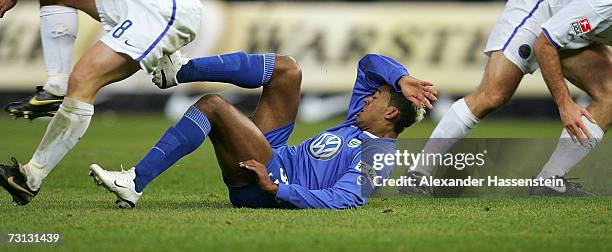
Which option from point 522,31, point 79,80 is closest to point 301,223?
point 79,80

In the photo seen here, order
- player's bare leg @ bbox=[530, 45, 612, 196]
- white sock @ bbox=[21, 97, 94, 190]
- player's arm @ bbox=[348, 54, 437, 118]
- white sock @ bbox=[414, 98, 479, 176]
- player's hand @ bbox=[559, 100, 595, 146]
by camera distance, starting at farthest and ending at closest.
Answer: white sock @ bbox=[414, 98, 479, 176] < player's bare leg @ bbox=[530, 45, 612, 196] < player's hand @ bbox=[559, 100, 595, 146] < player's arm @ bbox=[348, 54, 437, 118] < white sock @ bbox=[21, 97, 94, 190]

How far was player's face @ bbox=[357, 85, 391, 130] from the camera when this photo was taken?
20.7ft

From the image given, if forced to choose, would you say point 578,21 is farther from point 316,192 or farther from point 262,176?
point 262,176

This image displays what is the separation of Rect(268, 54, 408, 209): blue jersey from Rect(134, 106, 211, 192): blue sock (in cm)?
46

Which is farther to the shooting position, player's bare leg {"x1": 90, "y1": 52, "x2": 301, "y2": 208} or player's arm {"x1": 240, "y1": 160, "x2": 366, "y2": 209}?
player's bare leg {"x1": 90, "y1": 52, "x2": 301, "y2": 208}

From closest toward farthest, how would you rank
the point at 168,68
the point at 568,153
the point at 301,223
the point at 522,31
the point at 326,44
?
the point at 301,223 < the point at 168,68 < the point at 568,153 < the point at 522,31 < the point at 326,44

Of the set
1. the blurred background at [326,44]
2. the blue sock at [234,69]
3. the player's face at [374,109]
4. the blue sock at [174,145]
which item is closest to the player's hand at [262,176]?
the blue sock at [174,145]

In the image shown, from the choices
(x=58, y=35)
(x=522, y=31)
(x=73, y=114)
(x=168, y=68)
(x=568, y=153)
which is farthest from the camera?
(x=522, y=31)

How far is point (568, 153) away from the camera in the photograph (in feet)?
23.2

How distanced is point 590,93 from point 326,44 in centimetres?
1049

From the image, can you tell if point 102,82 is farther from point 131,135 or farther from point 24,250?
point 131,135

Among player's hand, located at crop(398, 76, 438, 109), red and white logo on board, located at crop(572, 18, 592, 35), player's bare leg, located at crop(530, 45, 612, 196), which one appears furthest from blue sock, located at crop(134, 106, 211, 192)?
red and white logo on board, located at crop(572, 18, 592, 35)

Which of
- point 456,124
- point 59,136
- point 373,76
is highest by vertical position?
point 373,76

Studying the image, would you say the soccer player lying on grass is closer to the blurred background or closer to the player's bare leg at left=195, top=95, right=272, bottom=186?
the player's bare leg at left=195, top=95, right=272, bottom=186
